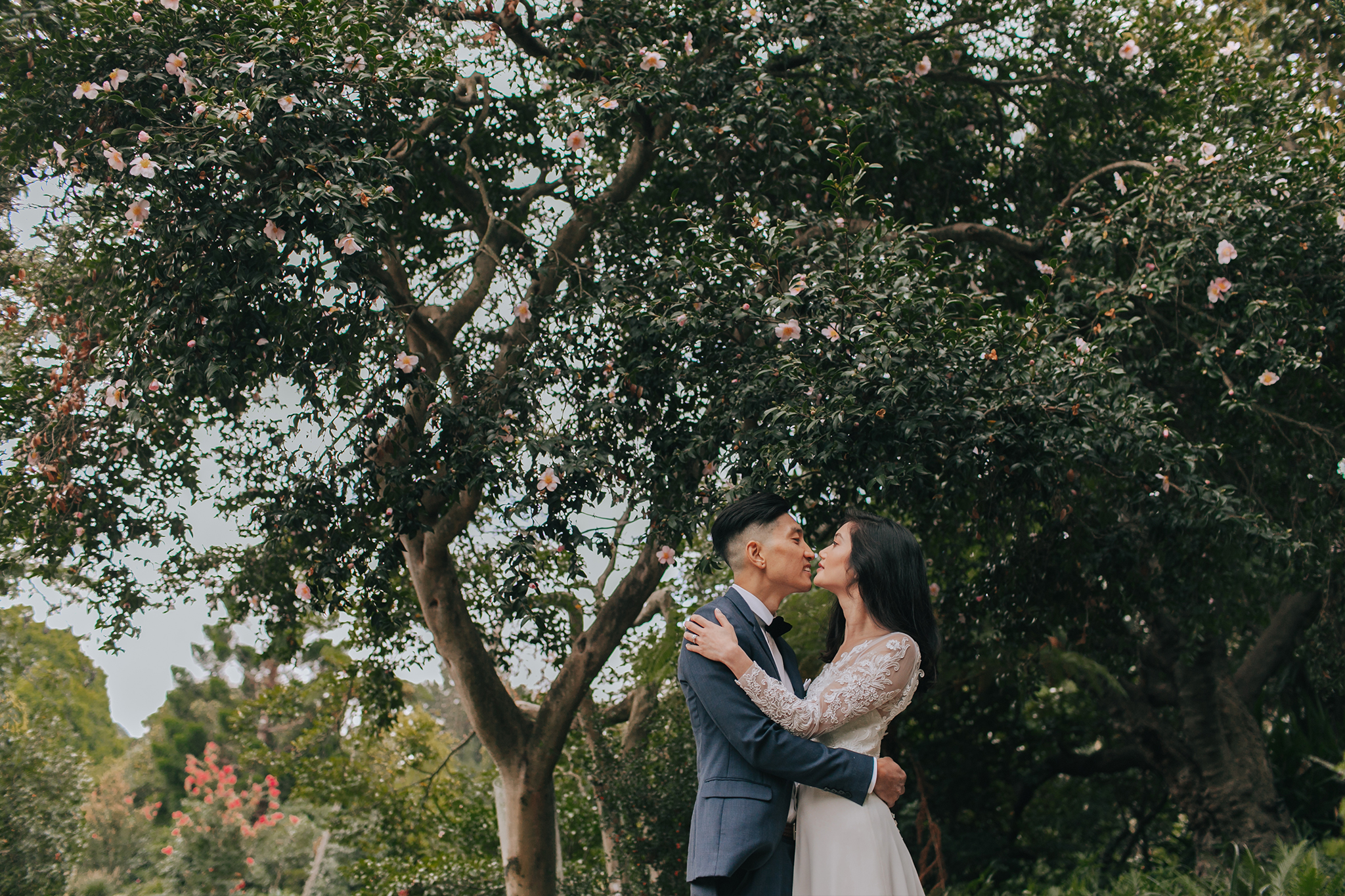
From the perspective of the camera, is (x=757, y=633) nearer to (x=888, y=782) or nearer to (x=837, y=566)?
(x=837, y=566)

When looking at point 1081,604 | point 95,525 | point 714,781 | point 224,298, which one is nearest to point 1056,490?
point 1081,604

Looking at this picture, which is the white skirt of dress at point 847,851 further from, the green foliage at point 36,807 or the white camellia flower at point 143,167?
the green foliage at point 36,807

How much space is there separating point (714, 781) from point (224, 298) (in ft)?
11.0

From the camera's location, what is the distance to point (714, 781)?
249cm

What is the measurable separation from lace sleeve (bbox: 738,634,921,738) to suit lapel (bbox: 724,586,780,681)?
112 mm

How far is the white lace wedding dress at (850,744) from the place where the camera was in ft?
8.05

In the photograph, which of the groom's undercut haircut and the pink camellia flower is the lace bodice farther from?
the pink camellia flower

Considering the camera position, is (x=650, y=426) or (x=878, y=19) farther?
(x=878, y=19)

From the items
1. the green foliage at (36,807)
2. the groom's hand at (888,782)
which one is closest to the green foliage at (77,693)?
the green foliage at (36,807)

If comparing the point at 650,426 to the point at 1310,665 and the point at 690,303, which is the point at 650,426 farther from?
the point at 1310,665

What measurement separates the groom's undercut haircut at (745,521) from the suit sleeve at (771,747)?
41 centimetres

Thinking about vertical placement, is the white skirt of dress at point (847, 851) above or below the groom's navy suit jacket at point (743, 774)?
below

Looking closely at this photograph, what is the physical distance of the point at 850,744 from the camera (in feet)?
8.63

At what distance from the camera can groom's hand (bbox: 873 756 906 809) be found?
255 cm
